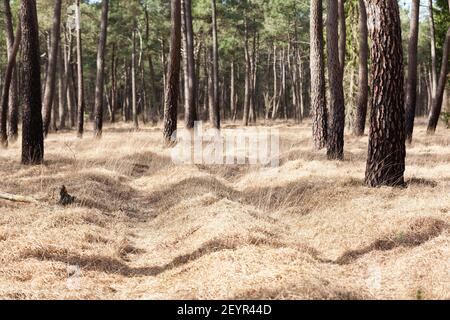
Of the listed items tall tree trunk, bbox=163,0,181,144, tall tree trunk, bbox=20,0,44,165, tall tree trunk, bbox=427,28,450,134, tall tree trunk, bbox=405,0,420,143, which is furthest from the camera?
tall tree trunk, bbox=427,28,450,134

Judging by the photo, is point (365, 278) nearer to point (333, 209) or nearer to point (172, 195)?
point (333, 209)

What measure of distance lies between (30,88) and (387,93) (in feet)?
27.1

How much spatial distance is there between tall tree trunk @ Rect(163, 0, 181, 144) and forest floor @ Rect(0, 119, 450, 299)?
4.80 meters

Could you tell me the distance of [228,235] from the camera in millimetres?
6215

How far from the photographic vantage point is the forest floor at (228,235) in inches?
187

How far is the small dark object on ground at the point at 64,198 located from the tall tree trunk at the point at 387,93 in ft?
16.7

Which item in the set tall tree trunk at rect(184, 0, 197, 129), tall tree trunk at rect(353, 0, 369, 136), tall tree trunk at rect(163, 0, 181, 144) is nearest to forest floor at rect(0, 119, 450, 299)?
tall tree trunk at rect(163, 0, 181, 144)

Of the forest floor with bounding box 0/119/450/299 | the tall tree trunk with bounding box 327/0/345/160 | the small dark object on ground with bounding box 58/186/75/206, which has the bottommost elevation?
the forest floor with bounding box 0/119/450/299

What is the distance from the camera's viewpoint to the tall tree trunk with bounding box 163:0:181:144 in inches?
645

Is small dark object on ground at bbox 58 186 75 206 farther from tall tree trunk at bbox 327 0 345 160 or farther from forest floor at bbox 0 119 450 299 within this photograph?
tall tree trunk at bbox 327 0 345 160

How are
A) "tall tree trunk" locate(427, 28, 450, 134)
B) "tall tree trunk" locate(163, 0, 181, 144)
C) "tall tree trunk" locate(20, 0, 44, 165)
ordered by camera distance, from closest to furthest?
"tall tree trunk" locate(20, 0, 44, 165)
"tall tree trunk" locate(163, 0, 181, 144)
"tall tree trunk" locate(427, 28, 450, 134)

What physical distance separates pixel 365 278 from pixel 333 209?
2.73 m

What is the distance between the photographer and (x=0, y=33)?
118ft

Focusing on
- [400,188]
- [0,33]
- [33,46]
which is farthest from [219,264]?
[0,33]
